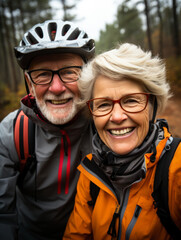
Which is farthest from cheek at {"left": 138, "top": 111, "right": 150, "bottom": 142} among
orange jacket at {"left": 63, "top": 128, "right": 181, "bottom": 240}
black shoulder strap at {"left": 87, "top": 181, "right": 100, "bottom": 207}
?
black shoulder strap at {"left": 87, "top": 181, "right": 100, "bottom": 207}

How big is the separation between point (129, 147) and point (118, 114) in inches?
16.3

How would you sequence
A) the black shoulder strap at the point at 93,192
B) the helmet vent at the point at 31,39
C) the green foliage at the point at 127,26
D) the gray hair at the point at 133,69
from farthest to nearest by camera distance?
the green foliage at the point at 127,26 → the helmet vent at the point at 31,39 → the black shoulder strap at the point at 93,192 → the gray hair at the point at 133,69

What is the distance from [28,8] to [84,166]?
69.8 feet

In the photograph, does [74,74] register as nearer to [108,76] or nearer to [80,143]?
[108,76]

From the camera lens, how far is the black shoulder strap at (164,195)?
4.95 feet

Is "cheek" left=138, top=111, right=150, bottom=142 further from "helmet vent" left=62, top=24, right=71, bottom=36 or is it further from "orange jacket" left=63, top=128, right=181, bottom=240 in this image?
"helmet vent" left=62, top=24, right=71, bottom=36

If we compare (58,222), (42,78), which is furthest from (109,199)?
(42,78)

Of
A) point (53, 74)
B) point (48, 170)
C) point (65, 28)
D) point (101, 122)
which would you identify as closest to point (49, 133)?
point (48, 170)

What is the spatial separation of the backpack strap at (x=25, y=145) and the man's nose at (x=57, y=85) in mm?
791

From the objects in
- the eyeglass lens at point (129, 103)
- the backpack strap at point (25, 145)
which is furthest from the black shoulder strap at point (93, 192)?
the backpack strap at point (25, 145)

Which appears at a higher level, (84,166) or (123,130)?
(123,130)

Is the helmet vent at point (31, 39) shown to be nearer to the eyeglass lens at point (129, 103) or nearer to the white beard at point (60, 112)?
the white beard at point (60, 112)

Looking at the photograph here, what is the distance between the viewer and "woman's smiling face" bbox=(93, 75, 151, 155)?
1682mm

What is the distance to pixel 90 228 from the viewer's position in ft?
6.73
